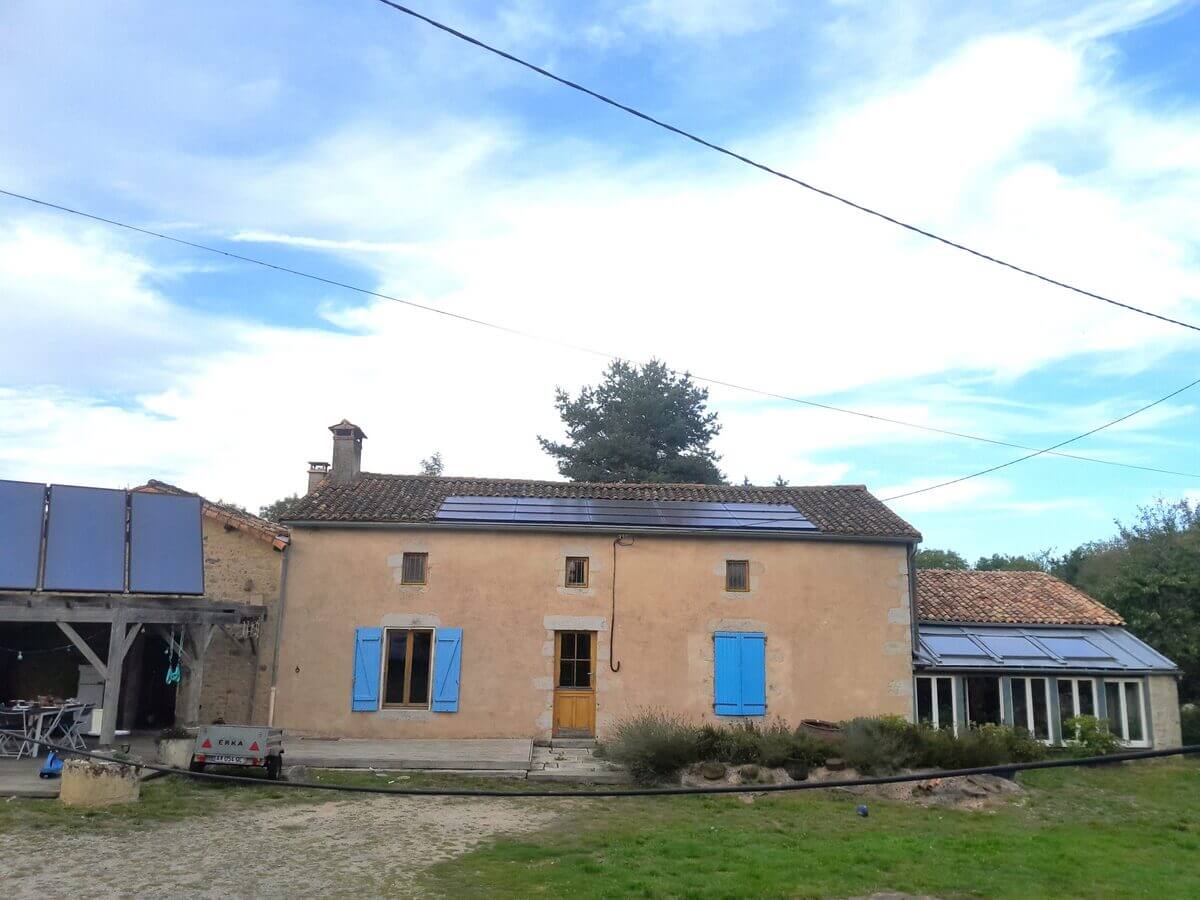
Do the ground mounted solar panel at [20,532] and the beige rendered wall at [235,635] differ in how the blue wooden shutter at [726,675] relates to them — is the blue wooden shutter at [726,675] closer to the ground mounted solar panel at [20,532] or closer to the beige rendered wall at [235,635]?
the beige rendered wall at [235,635]

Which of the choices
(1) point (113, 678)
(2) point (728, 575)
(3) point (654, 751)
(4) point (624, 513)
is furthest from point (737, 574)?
(1) point (113, 678)

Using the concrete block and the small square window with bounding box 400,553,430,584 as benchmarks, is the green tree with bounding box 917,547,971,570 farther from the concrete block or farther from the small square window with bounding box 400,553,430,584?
the concrete block

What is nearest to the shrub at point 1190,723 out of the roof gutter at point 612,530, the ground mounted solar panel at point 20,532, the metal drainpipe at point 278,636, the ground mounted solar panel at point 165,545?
the roof gutter at point 612,530

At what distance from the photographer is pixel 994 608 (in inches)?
645

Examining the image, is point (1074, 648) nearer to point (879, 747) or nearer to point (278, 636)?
point (879, 747)

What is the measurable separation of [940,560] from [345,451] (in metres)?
28.2

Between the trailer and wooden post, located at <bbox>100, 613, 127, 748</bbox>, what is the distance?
0.92 m

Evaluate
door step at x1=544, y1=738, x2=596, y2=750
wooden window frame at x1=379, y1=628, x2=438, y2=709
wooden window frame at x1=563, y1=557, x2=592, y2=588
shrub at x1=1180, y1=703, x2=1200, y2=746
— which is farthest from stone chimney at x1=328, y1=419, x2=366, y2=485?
shrub at x1=1180, y1=703, x2=1200, y2=746

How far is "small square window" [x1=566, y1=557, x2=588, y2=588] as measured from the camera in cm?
1442

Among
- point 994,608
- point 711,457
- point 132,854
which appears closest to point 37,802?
point 132,854

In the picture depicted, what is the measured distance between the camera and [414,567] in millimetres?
14391

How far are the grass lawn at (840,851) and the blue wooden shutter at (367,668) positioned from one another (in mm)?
4701

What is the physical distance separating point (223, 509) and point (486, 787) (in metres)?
6.58

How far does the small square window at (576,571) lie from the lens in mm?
14422
